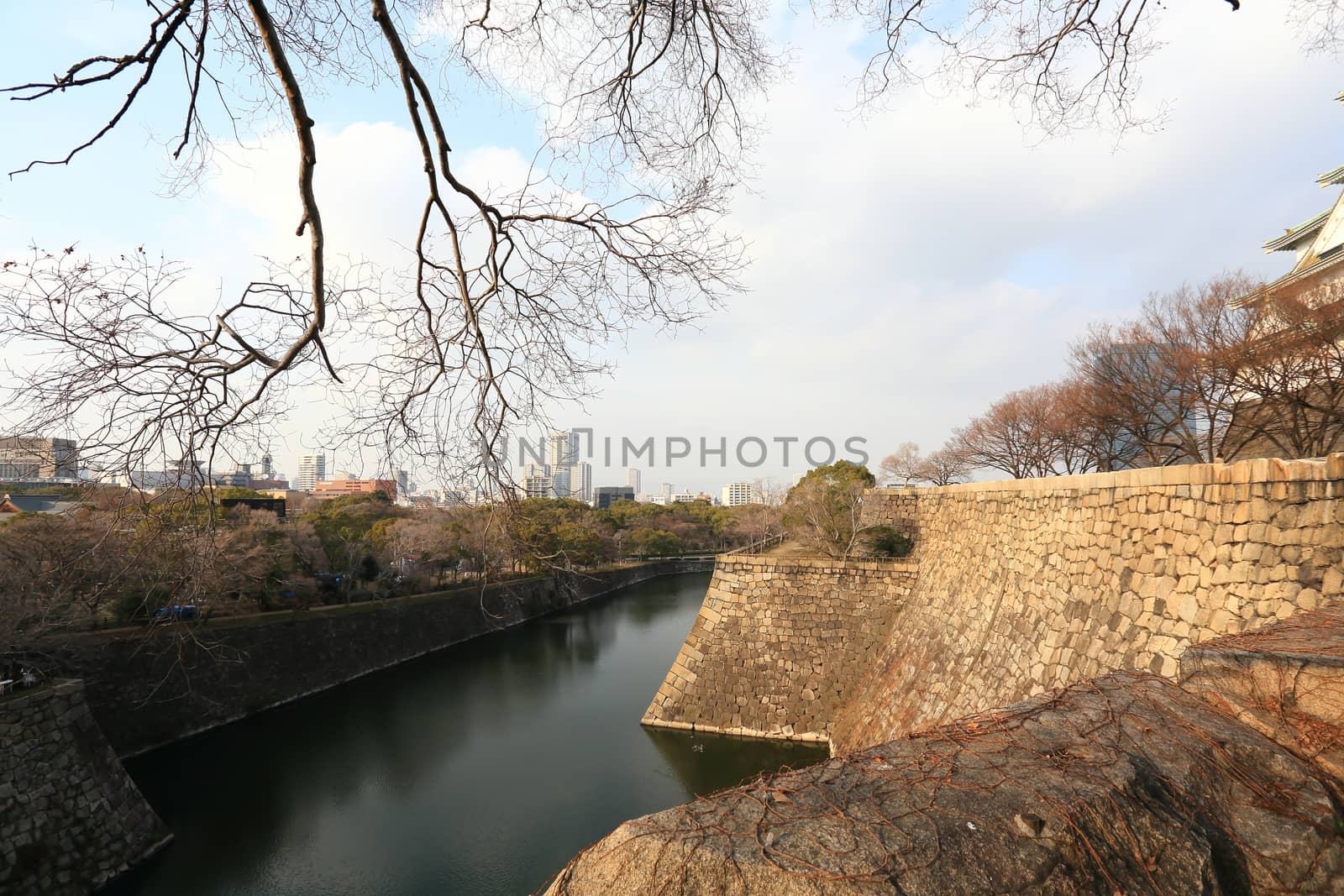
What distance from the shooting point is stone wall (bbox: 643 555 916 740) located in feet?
39.0

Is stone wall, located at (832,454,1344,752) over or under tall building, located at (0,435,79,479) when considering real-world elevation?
under

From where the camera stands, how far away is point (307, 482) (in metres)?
3.61

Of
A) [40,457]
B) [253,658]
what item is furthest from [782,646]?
[253,658]

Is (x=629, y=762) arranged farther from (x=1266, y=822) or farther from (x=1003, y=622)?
(x=1266, y=822)

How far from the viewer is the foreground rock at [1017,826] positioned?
1600mm

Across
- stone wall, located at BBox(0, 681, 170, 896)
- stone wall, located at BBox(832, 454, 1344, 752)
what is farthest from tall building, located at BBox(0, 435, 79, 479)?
stone wall, located at BBox(0, 681, 170, 896)

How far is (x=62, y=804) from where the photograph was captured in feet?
27.5

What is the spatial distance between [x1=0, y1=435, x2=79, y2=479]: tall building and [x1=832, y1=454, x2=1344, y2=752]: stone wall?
5718 mm

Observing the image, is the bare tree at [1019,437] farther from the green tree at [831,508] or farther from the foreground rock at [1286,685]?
the foreground rock at [1286,685]

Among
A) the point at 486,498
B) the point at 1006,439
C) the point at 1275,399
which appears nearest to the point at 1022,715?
the point at 486,498

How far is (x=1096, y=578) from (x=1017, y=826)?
489 cm

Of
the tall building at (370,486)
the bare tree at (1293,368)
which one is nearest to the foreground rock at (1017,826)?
the tall building at (370,486)

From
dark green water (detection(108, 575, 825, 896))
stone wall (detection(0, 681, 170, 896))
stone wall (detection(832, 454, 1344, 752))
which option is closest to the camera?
stone wall (detection(832, 454, 1344, 752))

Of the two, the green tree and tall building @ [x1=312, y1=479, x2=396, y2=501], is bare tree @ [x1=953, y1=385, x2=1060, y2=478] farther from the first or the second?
tall building @ [x1=312, y1=479, x2=396, y2=501]
